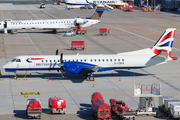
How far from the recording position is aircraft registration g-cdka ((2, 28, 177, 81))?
40.1 metres

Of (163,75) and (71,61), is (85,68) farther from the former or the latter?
(163,75)

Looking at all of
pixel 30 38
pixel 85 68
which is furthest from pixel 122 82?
pixel 30 38

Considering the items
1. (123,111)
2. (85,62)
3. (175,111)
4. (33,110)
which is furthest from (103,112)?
(85,62)

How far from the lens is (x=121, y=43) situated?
225 ft

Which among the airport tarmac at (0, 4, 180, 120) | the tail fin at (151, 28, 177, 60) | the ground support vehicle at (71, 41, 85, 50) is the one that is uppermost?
the tail fin at (151, 28, 177, 60)

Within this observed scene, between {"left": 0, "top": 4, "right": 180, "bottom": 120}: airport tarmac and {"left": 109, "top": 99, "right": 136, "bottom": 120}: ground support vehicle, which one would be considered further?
{"left": 0, "top": 4, "right": 180, "bottom": 120}: airport tarmac

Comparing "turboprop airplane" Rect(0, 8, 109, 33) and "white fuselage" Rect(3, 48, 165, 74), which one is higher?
"turboprop airplane" Rect(0, 8, 109, 33)

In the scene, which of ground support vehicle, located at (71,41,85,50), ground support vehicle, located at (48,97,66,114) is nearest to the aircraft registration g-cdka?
ground support vehicle, located at (48,97,66,114)

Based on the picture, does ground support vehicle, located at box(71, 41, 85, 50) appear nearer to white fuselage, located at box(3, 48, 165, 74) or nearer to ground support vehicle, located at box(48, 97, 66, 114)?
white fuselage, located at box(3, 48, 165, 74)

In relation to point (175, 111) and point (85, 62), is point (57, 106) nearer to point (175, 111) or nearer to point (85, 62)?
point (175, 111)

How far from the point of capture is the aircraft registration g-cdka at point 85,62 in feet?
132

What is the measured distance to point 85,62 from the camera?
135 feet

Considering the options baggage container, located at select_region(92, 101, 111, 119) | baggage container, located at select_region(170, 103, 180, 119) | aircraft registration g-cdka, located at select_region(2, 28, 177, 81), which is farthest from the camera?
aircraft registration g-cdka, located at select_region(2, 28, 177, 81)

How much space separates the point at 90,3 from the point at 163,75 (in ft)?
359
